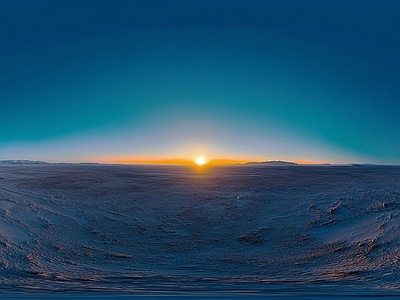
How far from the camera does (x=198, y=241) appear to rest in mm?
14227

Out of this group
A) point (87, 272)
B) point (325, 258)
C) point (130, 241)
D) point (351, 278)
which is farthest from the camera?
point (130, 241)

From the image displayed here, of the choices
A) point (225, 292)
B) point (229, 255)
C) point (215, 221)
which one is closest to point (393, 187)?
point (215, 221)

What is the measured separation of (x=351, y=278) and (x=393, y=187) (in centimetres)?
1418

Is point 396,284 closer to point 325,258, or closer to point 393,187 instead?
point 325,258

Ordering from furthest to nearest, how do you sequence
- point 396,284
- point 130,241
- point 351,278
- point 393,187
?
point 393,187
point 130,241
point 351,278
point 396,284

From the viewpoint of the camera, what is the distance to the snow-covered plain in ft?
28.0

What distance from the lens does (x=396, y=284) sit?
8766 millimetres

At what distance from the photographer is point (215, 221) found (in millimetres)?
16828

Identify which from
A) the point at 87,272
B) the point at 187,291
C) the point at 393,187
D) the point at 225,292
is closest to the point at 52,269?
the point at 87,272

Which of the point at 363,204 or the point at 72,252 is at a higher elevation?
the point at 363,204

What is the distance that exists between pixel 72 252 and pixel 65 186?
1151 cm

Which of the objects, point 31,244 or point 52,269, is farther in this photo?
point 31,244

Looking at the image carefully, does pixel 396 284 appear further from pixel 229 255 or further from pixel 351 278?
pixel 229 255

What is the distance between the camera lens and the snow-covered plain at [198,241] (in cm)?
855
